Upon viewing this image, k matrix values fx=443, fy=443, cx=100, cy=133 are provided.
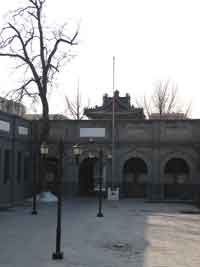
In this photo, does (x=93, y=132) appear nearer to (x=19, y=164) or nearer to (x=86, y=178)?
(x=86, y=178)

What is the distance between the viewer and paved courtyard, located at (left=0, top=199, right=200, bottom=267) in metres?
11.1

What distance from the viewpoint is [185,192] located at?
33688 mm

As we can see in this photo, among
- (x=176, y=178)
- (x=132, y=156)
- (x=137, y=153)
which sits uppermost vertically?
(x=137, y=153)

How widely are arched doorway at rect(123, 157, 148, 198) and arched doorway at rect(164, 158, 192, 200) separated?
174 cm

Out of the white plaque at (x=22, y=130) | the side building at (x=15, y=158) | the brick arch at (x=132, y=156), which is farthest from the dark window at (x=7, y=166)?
the brick arch at (x=132, y=156)

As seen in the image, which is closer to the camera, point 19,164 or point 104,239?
point 104,239

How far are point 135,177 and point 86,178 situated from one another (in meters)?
5.48

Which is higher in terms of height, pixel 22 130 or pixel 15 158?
pixel 22 130

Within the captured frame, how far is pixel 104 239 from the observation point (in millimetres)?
14531

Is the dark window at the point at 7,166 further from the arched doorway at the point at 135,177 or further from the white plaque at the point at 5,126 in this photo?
the arched doorway at the point at 135,177

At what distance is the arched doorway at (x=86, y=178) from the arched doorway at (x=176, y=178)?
675 centimetres

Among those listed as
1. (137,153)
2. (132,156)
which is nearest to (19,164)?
(132,156)

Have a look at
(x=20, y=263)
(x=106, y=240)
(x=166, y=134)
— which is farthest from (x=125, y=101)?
(x=20, y=263)

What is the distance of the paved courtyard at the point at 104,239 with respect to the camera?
11.1 m
